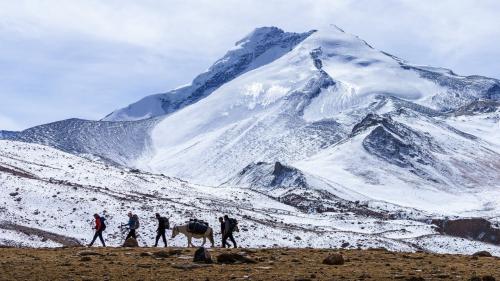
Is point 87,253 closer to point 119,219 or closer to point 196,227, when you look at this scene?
point 196,227

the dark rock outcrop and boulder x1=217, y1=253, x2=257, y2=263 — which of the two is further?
the dark rock outcrop

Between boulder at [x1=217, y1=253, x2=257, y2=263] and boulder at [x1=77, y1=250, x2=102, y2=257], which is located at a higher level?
boulder at [x1=77, y1=250, x2=102, y2=257]

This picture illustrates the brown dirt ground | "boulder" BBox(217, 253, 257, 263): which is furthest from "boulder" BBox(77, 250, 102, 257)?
"boulder" BBox(217, 253, 257, 263)

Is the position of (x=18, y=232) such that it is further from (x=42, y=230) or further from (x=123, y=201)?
(x=123, y=201)

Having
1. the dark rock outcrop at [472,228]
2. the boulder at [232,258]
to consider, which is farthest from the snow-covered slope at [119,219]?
the boulder at [232,258]

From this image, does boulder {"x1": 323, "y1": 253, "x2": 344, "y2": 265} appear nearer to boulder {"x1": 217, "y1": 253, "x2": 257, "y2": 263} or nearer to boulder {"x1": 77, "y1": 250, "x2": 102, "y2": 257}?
boulder {"x1": 217, "y1": 253, "x2": 257, "y2": 263}

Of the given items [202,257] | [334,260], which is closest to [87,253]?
[202,257]

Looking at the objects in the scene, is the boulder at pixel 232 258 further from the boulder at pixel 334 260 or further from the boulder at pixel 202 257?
the boulder at pixel 334 260

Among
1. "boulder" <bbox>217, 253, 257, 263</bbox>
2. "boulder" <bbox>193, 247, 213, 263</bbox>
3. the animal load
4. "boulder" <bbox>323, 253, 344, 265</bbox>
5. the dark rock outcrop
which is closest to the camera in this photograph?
"boulder" <bbox>193, 247, 213, 263</bbox>

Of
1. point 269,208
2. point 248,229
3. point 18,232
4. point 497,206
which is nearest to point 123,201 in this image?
point 248,229

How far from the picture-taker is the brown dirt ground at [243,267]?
2383 centimetres

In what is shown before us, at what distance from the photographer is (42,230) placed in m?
66.8

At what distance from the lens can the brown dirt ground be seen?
23.8 m

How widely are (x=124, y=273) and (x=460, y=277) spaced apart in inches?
371
